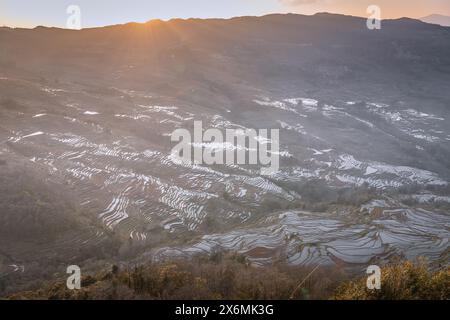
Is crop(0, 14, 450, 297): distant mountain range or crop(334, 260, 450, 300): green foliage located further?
crop(0, 14, 450, 297): distant mountain range

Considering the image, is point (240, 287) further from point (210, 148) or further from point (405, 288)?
point (210, 148)

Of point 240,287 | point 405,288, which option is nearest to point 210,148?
point 240,287

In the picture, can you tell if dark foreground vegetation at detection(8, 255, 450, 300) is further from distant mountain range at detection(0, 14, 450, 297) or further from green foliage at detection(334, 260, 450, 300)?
distant mountain range at detection(0, 14, 450, 297)

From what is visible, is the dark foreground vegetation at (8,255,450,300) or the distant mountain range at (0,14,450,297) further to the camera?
the distant mountain range at (0,14,450,297)

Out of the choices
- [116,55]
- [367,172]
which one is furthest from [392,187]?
[116,55]

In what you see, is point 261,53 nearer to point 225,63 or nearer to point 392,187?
point 225,63

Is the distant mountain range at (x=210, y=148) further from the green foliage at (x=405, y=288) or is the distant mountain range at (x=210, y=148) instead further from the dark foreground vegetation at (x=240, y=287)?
the green foliage at (x=405, y=288)

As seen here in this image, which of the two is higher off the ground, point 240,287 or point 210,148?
point 240,287

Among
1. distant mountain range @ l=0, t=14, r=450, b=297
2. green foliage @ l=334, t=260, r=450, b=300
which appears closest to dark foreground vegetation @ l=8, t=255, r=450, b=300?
green foliage @ l=334, t=260, r=450, b=300

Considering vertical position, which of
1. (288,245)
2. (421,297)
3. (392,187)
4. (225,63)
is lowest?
(392,187)
